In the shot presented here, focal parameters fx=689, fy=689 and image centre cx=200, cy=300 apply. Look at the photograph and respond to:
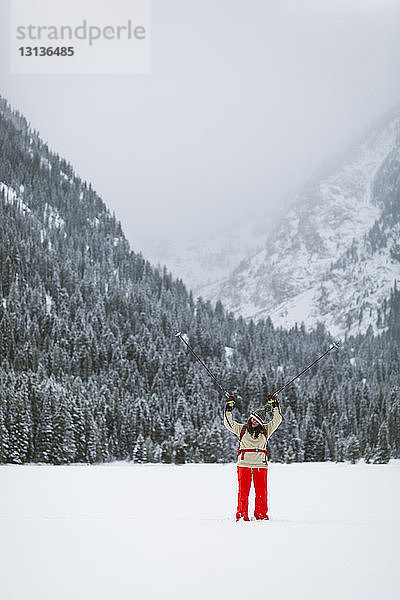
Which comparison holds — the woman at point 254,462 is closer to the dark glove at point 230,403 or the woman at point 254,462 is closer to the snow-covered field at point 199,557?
the dark glove at point 230,403

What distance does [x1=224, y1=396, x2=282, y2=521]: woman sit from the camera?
13.4m

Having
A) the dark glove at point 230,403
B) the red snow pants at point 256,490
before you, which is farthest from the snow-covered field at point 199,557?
the dark glove at point 230,403

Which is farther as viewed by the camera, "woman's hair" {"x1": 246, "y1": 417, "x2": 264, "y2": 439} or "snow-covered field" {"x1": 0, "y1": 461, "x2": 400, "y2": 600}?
"woman's hair" {"x1": 246, "y1": 417, "x2": 264, "y2": 439}

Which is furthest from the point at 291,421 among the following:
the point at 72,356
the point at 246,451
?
the point at 246,451

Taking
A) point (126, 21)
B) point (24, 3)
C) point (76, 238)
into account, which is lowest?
point (126, 21)

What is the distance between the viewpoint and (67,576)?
8109 mm

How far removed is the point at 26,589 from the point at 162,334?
119 meters

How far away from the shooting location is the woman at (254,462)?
13.4m

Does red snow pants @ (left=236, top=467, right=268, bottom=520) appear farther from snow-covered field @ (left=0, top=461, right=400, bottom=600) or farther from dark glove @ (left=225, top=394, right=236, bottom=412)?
dark glove @ (left=225, top=394, right=236, bottom=412)

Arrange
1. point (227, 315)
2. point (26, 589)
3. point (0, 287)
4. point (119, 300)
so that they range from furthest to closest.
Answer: point (227, 315), point (119, 300), point (0, 287), point (26, 589)

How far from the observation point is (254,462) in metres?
13.6

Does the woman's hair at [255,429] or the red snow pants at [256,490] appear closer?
the red snow pants at [256,490]

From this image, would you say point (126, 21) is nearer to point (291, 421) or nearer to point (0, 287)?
point (291, 421)

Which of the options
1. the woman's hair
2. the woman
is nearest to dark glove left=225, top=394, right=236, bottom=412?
the woman
